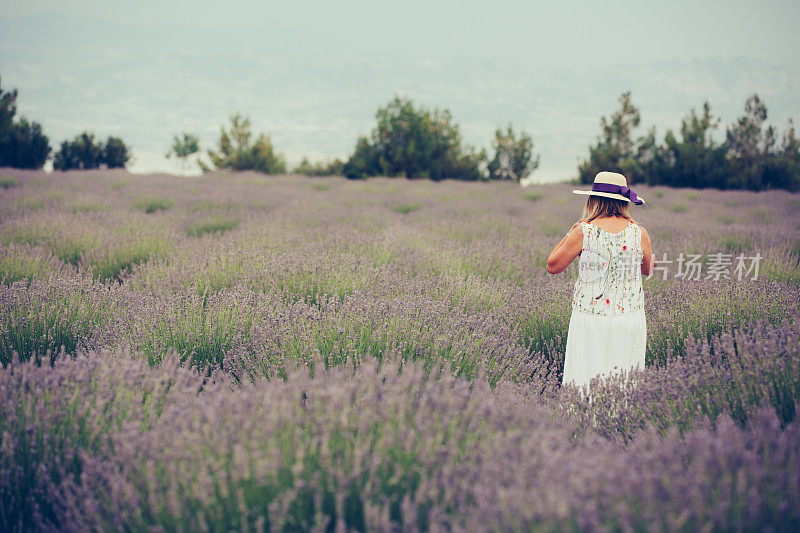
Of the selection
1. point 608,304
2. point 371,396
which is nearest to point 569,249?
point 608,304

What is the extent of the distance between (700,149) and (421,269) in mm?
22291

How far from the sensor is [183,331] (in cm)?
286

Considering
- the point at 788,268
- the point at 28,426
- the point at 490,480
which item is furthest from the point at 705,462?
the point at 788,268

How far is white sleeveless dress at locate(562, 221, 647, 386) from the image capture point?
270cm

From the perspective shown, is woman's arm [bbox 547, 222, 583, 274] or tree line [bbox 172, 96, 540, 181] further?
tree line [bbox 172, 96, 540, 181]

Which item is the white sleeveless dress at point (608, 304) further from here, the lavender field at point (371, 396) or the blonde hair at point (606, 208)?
the lavender field at point (371, 396)

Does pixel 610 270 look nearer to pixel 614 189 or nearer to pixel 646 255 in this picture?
pixel 646 255

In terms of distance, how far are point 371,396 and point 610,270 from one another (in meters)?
1.71

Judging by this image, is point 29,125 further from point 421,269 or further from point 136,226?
point 421,269

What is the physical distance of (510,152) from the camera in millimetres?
26719

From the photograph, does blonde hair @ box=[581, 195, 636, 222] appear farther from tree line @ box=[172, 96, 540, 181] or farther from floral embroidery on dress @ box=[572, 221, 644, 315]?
tree line @ box=[172, 96, 540, 181]

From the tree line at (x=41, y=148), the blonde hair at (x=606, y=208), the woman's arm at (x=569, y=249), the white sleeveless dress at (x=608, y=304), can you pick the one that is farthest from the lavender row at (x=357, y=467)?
the tree line at (x=41, y=148)

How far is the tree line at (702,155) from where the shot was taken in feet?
67.6

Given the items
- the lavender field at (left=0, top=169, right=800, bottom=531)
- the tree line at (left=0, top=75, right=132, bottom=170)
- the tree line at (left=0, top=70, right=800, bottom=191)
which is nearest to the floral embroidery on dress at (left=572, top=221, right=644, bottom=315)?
the lavender field at (left=0, top=169, right=800, bottom=531)
